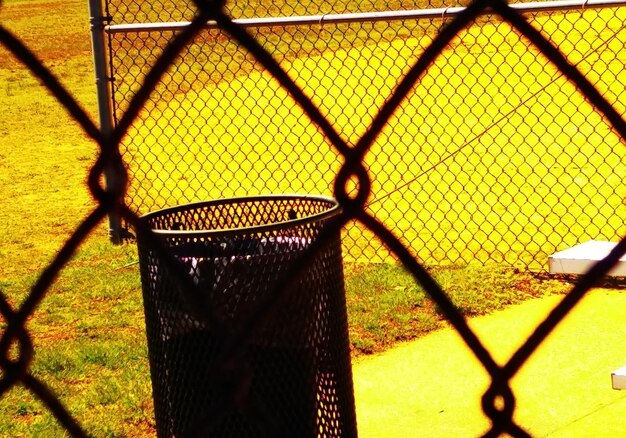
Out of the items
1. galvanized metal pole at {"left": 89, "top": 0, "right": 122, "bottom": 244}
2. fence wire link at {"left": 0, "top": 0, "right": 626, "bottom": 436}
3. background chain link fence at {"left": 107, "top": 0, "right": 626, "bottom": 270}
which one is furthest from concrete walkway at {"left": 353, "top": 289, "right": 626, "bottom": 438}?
galvanized metal pole at {"left": 89, "top": 0, "right": 122, "bottom": 244}

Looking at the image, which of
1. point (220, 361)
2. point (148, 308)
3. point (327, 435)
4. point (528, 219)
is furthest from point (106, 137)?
point (528, 219)

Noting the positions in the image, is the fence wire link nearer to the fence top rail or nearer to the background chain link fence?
the background chain link fence

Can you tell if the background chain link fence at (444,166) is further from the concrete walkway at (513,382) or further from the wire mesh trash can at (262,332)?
the wire mesh trash can at (262,332)

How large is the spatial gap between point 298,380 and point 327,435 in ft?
0.89

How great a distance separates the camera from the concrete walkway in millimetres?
3963

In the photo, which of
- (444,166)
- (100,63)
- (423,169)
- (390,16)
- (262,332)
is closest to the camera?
(262,332)

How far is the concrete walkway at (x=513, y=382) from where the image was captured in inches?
156

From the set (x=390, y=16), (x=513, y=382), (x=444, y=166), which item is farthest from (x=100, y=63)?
(x=444, y=166)

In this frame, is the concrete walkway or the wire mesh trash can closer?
the wire mesh trash can

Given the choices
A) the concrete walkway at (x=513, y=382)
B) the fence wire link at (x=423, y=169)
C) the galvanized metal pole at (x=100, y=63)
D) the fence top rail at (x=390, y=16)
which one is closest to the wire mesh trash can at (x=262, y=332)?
the fence wire link at (x=423, y=169)

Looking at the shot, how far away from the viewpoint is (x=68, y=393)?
456 cm

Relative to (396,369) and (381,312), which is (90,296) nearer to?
(381,312)

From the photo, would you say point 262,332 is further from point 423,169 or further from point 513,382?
point 423,169

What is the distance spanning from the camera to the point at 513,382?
4.36m
